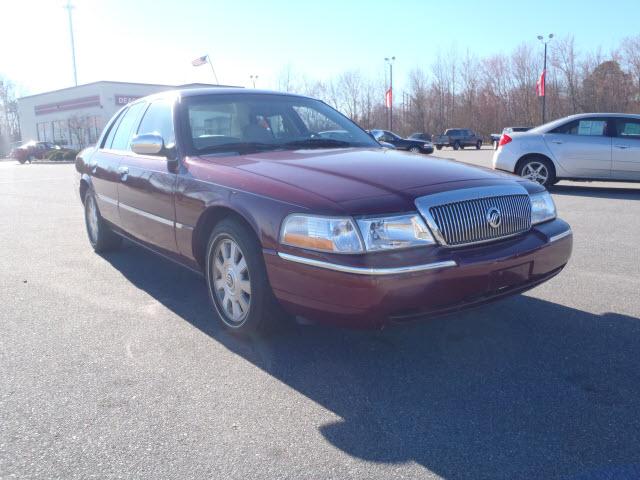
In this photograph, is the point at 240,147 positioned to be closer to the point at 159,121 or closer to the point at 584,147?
the point at 159,121

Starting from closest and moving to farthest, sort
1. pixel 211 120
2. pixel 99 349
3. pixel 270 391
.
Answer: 1. pixel 270 391
2. pixel 99 349
3. pixel 211 120

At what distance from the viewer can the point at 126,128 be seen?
18.2 feet

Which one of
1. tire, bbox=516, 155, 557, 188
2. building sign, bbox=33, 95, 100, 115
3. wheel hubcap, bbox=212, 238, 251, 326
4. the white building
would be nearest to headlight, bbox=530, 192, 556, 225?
wheel hubcap, bbox=212, 238, 251, 326

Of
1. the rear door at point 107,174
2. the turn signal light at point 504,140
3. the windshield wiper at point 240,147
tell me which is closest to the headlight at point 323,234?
the windshield wiper at point 240,147

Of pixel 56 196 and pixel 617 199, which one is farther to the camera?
pixel 56 196

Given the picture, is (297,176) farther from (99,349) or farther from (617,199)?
(617,199)

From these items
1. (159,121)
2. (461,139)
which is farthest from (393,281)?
(461,139)

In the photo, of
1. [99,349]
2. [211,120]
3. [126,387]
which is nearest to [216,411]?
[126,387]

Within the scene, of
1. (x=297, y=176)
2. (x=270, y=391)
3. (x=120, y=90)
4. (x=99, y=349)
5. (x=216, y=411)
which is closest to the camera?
(x=216, y=411)

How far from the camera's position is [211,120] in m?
4.38

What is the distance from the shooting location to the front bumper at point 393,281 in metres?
2.79

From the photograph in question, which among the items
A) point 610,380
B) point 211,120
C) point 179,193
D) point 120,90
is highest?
point 120,90

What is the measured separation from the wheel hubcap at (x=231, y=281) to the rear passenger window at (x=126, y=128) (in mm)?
2147

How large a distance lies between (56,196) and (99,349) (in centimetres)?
1053
